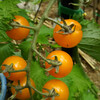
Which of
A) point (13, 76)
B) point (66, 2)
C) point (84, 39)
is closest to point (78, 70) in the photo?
point (84, 39)

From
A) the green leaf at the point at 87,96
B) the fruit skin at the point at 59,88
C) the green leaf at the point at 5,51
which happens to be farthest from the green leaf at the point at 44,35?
the green leaf at the point at 87,96

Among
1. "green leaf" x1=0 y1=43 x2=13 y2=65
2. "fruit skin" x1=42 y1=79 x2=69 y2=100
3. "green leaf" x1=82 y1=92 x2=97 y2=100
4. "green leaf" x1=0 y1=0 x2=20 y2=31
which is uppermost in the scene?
"green leaf" x1=0 y1=0 x2=20 y2=31

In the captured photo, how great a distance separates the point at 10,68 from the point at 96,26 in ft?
2.09

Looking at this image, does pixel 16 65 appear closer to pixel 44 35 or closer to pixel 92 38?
pixel 44 35

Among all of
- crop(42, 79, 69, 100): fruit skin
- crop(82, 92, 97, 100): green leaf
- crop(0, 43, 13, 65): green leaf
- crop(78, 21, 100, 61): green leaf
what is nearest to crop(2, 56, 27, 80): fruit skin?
crop(42, 79, 69, 100): fruit skin

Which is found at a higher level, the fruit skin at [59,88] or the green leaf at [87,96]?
the fruit skin at [59,88]

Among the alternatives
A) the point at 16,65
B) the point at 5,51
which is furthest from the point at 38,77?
the point at 16,65

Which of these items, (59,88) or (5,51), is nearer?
(59,88)

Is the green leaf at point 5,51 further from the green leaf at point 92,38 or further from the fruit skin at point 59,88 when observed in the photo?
the green leaf at point 92,38

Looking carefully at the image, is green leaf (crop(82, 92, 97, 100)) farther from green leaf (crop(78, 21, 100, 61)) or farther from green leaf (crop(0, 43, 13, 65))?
green leaf (crop(0, 43, 13, 65))

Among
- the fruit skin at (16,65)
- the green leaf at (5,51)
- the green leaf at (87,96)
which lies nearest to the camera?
the fruit skin at (16,65)

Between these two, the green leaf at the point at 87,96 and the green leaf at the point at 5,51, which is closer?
the green leaf at the point at 5,51

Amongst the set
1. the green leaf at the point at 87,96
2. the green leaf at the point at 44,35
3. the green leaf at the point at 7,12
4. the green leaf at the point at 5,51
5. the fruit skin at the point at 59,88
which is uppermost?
the green leaf at the point at 7,12

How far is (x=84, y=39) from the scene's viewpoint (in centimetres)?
96
